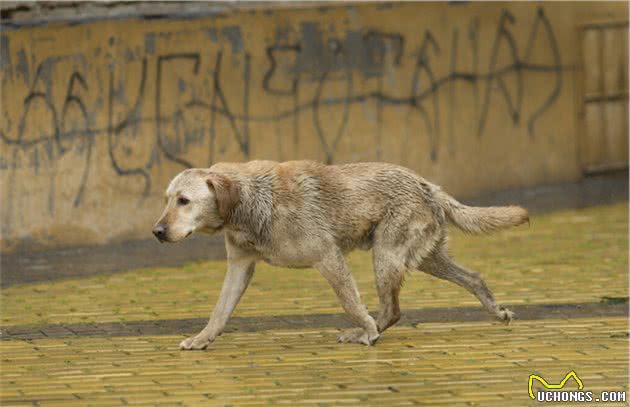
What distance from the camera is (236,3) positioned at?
15.6m

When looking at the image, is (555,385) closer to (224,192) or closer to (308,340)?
(308,340)

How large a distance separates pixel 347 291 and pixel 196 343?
3.54ft

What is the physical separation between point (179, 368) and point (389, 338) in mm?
1671

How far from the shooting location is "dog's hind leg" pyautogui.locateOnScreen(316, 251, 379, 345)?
9.88m

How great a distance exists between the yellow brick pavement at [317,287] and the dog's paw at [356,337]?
1.29m

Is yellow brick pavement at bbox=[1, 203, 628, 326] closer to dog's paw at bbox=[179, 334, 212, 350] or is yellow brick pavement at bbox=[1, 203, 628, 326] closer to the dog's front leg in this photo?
the dog's front leg

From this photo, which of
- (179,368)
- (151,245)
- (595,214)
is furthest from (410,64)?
(179,368)

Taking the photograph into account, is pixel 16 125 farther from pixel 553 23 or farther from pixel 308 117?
pixel 553 23

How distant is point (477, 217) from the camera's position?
10414mm

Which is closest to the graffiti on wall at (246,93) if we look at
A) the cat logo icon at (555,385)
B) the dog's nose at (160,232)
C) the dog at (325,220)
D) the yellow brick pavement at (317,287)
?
the yellow brick pavement at (317,287)

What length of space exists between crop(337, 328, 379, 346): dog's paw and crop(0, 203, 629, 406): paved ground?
0.07m

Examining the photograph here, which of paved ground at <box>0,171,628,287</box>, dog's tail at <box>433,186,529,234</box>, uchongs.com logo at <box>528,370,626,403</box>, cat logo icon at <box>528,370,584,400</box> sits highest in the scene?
dog's tail at <box>433,186,529,234</box>

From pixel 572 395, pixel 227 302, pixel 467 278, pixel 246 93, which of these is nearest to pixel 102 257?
pixel 246 93

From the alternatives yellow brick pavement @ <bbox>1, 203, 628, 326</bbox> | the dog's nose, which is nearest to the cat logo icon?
the dog's nose
